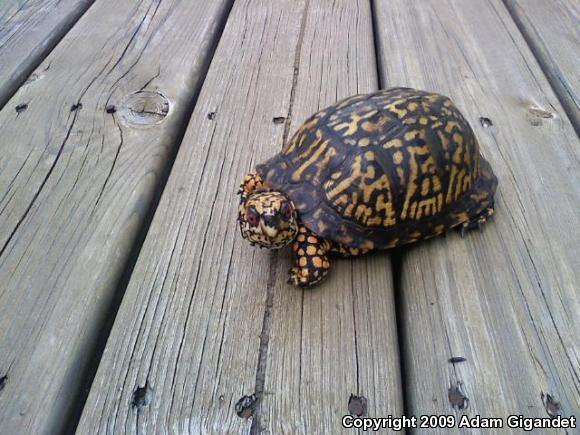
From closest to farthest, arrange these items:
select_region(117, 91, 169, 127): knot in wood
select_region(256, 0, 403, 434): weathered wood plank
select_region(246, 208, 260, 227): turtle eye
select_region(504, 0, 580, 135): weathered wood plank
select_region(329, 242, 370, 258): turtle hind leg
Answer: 1. select_region(256, 0, 403, 434): weathered wood plank
2. select_region(246, 208, 260, 227): turtle eye
3. select_region(329, 242, 370, 258): turtle hind leg
4. select_region(117, 91, 169, 127): knot in wood
5. select_region(504, 0, 580, 135): weathered wood plank

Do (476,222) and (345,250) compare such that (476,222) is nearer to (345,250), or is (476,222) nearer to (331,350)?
(345,250)

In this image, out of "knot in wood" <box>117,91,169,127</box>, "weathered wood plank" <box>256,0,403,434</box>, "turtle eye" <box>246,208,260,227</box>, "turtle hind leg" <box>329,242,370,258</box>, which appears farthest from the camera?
"knot in wood" <box>117,91,169,127</box>

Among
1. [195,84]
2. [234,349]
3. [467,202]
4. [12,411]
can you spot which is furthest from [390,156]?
[12,411]

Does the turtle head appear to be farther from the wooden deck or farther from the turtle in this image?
the wooden deck

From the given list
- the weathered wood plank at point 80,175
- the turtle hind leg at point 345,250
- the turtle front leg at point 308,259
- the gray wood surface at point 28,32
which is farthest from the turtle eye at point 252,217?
the gray wood surface at point 28,32

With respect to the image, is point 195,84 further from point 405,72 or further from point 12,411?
point 12,411

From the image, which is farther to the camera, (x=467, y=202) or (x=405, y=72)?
(x=405, y=72)

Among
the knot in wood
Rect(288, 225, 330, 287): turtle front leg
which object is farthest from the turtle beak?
the knot in wood
